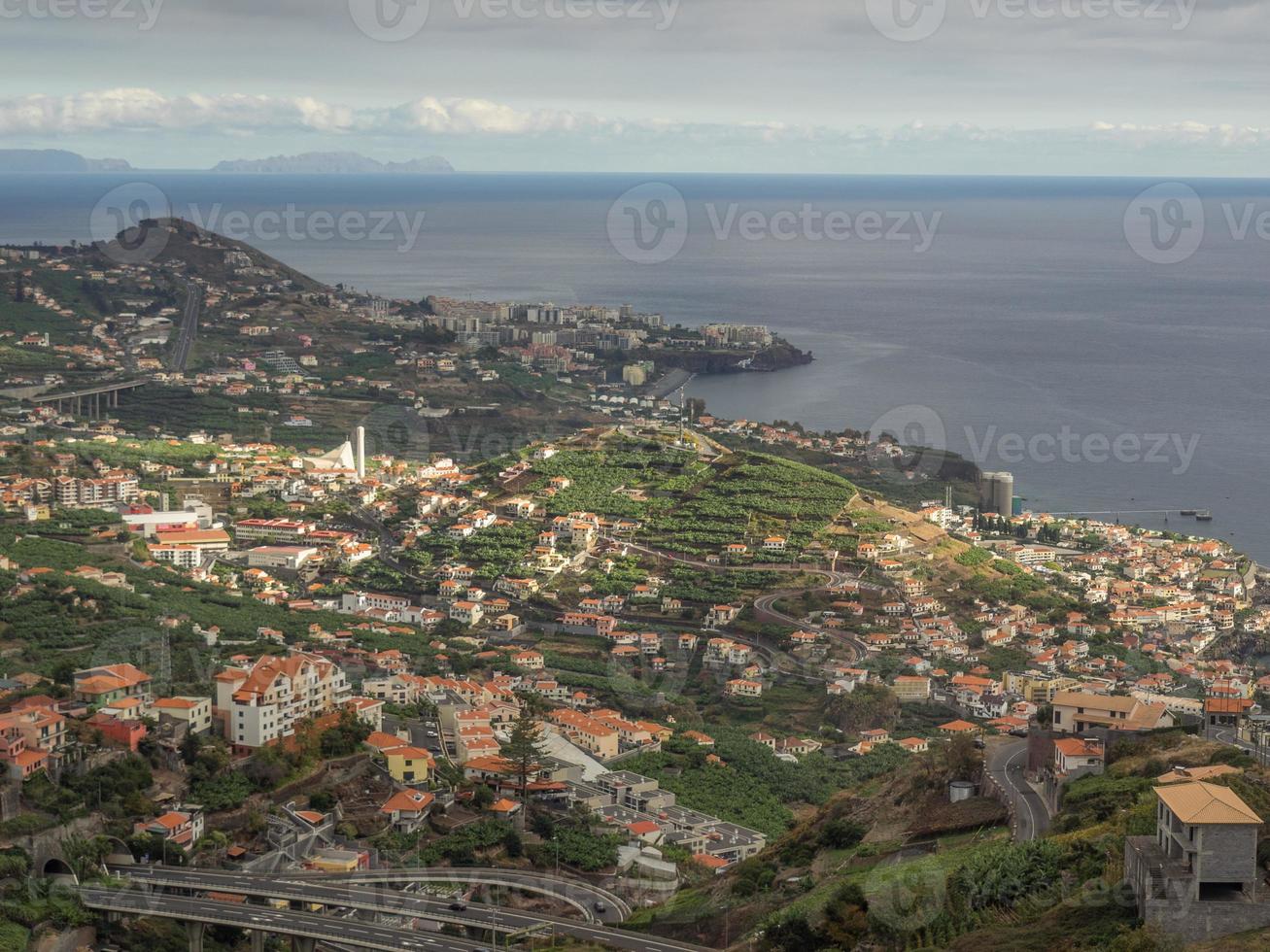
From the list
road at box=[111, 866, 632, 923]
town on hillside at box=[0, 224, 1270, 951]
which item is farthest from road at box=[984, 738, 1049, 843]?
road at box=[111, 866, 632, 923]

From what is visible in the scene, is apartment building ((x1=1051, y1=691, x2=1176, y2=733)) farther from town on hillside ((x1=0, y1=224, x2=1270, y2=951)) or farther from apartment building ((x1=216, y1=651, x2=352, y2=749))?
apartment building ((x1=216, y1=651, x2=352, y2=749))

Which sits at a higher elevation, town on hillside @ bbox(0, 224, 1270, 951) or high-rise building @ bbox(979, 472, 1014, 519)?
high-rise building @ bbox(979, 472, 1014, 519)

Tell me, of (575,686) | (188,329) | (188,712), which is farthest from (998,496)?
(188,329)

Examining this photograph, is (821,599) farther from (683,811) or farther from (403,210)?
(403,210)

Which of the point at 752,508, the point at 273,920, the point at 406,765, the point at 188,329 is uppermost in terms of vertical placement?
the point at 188,329

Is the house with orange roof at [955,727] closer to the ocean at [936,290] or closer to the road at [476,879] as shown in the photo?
the road at [476,879]

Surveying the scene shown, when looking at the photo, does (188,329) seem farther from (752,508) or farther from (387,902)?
(387,902)
